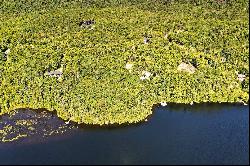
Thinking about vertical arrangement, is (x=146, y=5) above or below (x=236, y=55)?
above

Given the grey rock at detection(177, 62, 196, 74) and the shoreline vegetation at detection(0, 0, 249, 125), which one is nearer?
the shoreline vegetation at detection(0, 0, 249, 125)

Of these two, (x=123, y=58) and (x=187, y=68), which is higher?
(x=123, y=58)

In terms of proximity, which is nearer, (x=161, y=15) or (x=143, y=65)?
(x=143, y=65)

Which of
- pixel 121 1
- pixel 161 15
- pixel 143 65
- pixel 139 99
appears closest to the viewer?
pixel 139 99

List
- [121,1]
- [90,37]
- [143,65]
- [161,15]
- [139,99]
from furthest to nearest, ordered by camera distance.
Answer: [121,1], [161,15], [90,37], [143,65], [139,99]

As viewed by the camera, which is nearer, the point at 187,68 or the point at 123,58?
the point at 187,68

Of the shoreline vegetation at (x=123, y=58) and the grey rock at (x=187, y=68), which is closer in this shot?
the shoreline vegetation at (x=123, y=58)

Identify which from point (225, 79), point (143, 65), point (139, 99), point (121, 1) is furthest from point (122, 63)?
point (121, 1)

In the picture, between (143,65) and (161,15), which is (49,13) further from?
(143,65)
